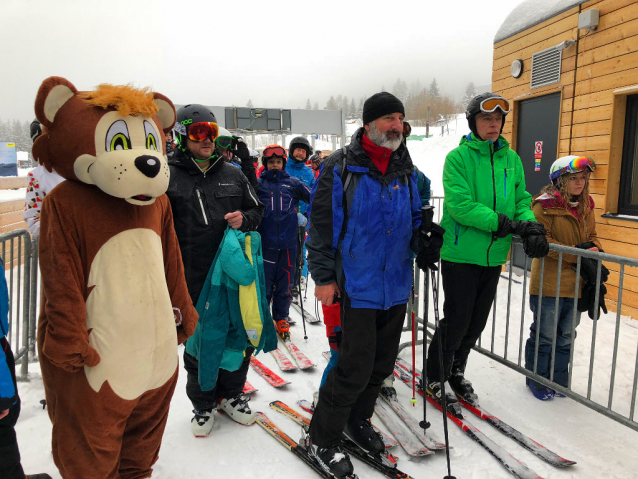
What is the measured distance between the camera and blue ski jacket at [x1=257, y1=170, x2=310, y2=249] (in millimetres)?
4965

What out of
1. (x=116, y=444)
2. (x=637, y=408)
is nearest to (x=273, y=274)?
(x=116, y=444)

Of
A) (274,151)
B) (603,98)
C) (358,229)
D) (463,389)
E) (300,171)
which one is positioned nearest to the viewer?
(358,229)

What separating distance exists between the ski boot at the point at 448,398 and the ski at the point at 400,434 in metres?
0.38

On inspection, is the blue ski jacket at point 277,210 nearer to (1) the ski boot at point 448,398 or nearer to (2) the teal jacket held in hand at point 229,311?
(2) the teal jacket held in hand at point 229,311

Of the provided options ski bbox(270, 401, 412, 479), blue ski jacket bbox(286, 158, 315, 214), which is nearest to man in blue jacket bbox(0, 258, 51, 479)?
ski bbox(270, 401, 412, 479)

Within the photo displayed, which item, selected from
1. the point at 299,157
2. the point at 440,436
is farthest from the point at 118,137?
the point at 299,157

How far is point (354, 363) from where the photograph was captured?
8.01 ft

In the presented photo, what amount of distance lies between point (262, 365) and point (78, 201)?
2.64 meters

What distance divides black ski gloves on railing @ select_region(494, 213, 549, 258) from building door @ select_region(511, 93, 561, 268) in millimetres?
3731

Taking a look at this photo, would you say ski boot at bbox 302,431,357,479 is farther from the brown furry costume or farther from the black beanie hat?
the black beanie hat

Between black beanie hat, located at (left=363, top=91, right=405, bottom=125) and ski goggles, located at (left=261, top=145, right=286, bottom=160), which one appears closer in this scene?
black beanie hat, located at (left=363, top=91, right=405, bottom=125)

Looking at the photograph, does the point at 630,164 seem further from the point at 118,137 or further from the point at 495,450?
the point at 118,137

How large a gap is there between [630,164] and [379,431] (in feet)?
16.7

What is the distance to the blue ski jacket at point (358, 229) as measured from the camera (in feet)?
7.93
